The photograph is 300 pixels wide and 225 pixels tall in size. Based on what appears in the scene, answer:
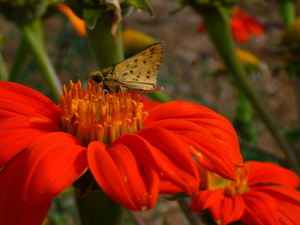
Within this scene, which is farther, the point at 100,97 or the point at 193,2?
the point at 193,2

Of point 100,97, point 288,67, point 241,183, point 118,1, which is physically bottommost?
point 288,67

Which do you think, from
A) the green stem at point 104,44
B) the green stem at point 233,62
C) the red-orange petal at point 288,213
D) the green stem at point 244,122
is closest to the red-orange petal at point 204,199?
the red-orange petal at point 288,213

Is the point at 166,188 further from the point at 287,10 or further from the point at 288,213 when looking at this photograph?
the point at 287,10

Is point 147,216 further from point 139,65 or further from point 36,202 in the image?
point 36,202

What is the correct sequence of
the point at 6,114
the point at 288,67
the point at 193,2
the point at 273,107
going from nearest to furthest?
the point at 6,114, the point at 193,2, the point at 288,67, the point at 273,107

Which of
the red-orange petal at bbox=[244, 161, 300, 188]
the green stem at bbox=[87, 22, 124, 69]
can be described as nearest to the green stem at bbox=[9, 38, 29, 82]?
the green stem at bbox=[87, 22, 124, 69]

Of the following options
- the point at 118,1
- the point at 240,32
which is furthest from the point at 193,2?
the point at 240,32
